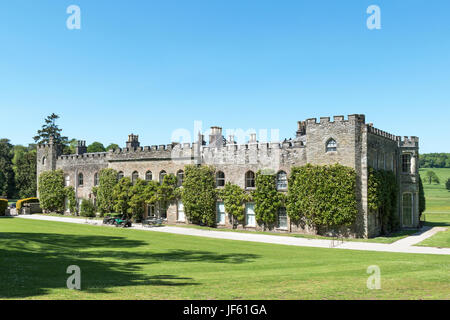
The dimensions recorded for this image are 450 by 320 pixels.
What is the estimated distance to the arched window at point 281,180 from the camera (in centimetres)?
2933

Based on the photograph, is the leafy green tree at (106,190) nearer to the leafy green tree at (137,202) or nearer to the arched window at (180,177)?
the leafy green tree at (137,202)

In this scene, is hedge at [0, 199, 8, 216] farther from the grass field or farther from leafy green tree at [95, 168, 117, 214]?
the grass field

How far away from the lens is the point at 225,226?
31.9m

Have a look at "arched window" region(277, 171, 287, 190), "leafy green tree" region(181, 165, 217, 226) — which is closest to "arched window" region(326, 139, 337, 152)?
"arched window" region(277, 171, 287, 190)

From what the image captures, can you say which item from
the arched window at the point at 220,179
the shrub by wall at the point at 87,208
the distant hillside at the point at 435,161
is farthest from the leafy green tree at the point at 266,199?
the distant hillside at the point at 435,161

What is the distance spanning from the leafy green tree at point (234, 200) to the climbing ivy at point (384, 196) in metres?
9.63

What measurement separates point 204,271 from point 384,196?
2044 centimetres

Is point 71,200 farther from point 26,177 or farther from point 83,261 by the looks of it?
point 83,261

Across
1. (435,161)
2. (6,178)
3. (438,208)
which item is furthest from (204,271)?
(435,161)

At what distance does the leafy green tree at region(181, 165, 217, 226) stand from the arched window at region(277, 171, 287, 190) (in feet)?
19.4

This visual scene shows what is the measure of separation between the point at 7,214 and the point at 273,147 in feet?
104

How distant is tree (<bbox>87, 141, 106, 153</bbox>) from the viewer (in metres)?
92.2
